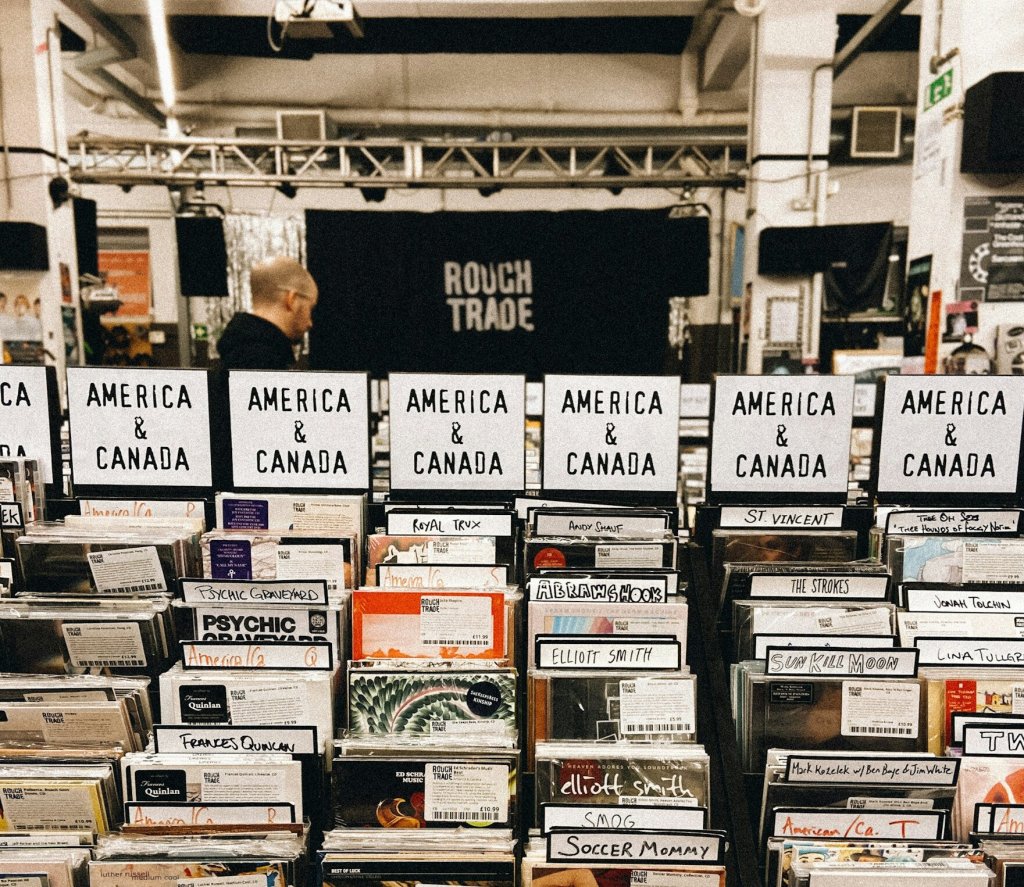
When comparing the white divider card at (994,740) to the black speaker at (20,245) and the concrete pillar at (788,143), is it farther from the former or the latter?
the black speaker at (20,245)

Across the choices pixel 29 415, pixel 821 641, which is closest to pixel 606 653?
pixel 821 641

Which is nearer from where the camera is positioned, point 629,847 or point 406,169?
point 629,847

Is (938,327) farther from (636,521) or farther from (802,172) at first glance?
(636,521)

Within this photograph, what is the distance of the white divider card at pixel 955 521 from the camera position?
4.35 feet

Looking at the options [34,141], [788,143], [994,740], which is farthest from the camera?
[788,143]

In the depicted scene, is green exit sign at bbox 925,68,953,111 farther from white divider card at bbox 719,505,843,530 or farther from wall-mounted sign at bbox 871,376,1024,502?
white divider card at bbox 719,505,843,530

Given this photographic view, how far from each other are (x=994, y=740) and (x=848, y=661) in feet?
0.79

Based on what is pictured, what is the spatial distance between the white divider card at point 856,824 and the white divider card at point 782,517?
0.50m

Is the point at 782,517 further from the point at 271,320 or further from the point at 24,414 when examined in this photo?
the point at 271,320

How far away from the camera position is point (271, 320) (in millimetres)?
2607

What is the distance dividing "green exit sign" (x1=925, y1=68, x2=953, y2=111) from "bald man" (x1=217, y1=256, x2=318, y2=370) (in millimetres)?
2931

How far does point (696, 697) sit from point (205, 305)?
9.39 metres

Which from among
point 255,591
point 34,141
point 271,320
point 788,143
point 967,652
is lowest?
point 967,652

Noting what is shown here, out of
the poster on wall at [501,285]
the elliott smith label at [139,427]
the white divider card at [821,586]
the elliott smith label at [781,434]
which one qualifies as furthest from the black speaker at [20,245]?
the white divider card at [821,586]
